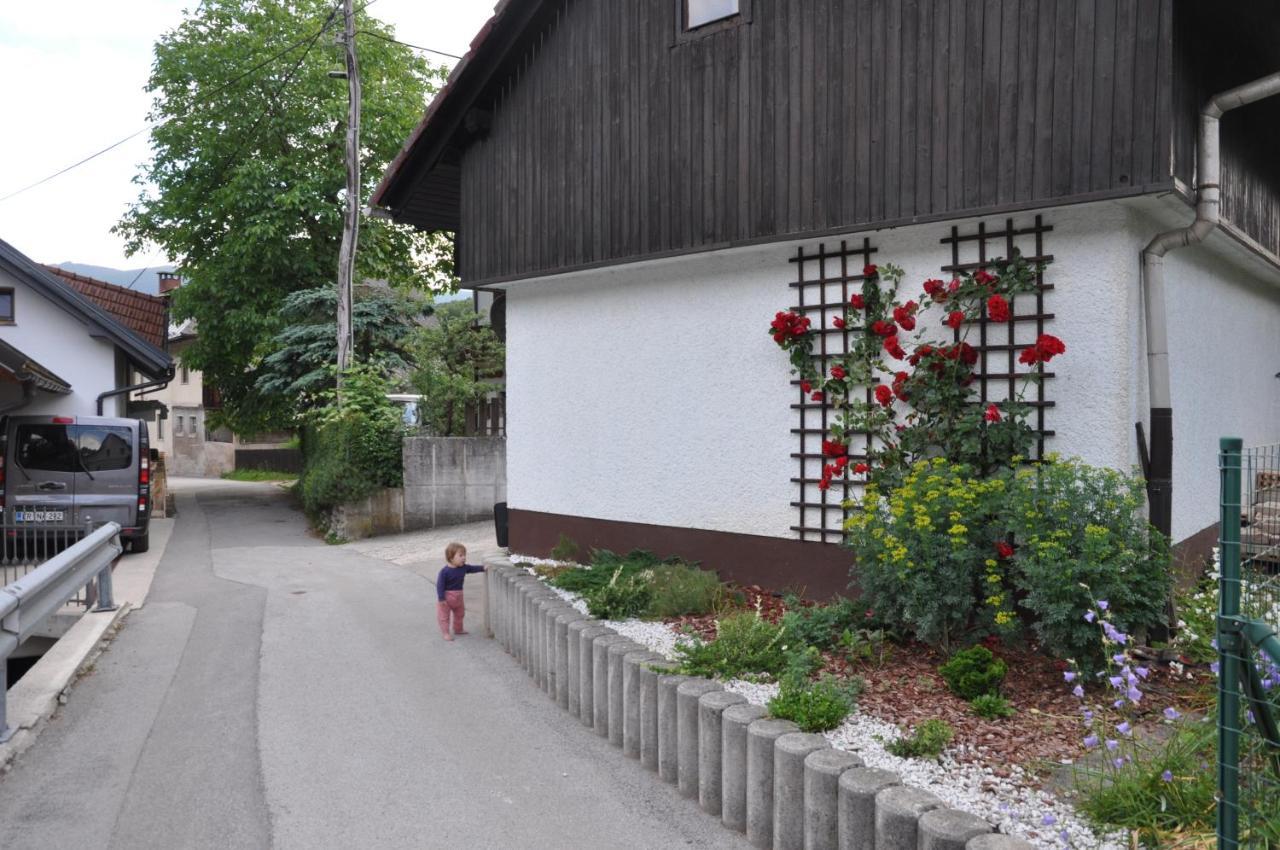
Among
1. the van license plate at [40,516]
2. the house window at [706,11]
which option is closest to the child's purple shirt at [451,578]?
the house window at [706,11]

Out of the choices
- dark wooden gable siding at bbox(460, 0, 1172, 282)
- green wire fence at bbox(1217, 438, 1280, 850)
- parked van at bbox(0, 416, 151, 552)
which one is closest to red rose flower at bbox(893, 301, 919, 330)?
dark wooden gable siding at bbox(460, 0, 1172, 282)

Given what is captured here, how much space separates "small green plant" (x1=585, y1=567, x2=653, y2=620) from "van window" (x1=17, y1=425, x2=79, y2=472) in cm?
981

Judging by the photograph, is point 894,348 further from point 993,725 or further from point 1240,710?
point 1240,710

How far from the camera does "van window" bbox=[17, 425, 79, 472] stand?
13.3 metres

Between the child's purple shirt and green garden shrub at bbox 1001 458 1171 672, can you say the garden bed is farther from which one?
the child's purple shirt

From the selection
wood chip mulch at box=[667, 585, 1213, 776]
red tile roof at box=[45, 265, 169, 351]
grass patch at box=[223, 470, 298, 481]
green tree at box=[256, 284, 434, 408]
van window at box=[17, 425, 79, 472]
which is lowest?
grass patch at box=[223, 470, 298, 481]

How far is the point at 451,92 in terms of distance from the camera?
34.1 ft

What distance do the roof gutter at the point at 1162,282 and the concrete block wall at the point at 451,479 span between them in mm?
11201

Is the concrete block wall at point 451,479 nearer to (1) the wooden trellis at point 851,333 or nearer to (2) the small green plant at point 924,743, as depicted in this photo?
(1) the wooden trellis at point 851,333

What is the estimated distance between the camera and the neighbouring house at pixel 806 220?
21.0 ft

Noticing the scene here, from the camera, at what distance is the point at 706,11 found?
855 centimetres

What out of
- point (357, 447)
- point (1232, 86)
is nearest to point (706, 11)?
point (1232, 86)

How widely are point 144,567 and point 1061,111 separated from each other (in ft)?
40.2

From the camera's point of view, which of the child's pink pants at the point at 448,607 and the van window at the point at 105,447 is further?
the van window at the point at 105,447
